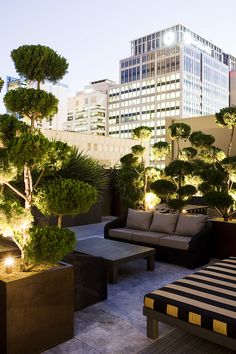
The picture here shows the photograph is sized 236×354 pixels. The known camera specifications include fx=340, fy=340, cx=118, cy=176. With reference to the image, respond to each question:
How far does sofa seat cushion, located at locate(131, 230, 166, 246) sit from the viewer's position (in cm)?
582

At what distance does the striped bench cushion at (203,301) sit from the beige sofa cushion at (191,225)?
2.23 meters

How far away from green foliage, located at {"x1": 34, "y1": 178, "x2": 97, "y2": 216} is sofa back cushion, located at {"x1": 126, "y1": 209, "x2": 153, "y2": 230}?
3.72 m

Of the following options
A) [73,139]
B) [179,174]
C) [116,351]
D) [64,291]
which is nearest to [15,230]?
[64,291]

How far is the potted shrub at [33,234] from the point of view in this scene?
2.67m

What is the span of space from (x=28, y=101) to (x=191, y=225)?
3866 mm

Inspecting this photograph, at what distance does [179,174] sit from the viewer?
6.98 meters

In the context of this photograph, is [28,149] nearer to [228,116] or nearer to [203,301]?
[203,301]

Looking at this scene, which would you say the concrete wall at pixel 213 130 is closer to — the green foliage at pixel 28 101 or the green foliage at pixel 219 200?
the green foliage at pixel 219 200

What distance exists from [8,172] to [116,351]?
1.79 metres

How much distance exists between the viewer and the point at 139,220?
6.56 m

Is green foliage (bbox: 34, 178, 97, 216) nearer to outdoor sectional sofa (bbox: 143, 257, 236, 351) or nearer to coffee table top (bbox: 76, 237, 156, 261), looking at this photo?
outdoor sectional sofa (bbox: 143, 257, 236, 351)

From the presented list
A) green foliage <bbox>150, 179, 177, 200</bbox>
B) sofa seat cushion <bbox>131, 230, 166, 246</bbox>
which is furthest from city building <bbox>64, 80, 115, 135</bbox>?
sofa seat cushion <bbox>131, 230, 166, 246</bbox>

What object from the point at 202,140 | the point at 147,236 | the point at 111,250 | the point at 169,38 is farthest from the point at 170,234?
the point at 169,38

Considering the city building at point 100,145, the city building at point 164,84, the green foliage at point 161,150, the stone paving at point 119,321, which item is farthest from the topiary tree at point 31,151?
the city building at point 164,84
